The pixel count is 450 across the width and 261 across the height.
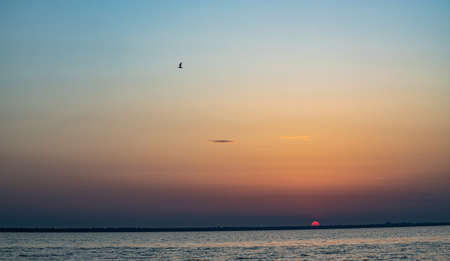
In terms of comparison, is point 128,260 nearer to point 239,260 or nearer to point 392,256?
point 239,260

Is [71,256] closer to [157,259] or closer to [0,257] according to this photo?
[0,257]

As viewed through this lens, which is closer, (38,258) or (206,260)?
(206,260)

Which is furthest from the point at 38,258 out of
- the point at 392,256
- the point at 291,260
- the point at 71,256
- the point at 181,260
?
the point at 392,256

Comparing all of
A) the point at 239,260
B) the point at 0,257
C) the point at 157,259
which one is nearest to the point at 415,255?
the point at 239,260

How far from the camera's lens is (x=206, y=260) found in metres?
75.6

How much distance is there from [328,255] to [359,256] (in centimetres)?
497

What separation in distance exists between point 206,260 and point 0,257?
Answer: 1304 inches

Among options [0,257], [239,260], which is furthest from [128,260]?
[0,257]

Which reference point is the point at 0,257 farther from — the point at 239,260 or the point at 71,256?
the point at 239,260

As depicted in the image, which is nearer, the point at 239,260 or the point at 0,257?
the point at 239,260

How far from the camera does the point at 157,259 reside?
3056 inches

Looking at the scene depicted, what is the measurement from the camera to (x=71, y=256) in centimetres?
8400

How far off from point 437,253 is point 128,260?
159ft

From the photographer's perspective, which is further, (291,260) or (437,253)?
(437,253)
